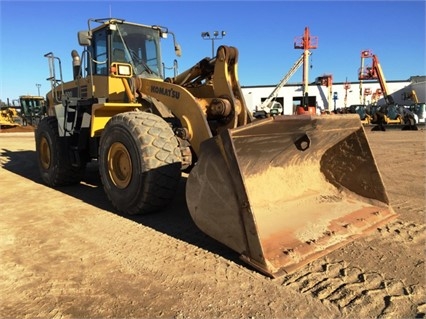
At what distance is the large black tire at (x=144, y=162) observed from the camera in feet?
14.4

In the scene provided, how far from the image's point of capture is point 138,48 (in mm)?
6352

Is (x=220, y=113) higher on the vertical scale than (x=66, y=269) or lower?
higher

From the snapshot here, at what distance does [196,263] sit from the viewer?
11.1ft

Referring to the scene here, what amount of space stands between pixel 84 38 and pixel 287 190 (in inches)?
159

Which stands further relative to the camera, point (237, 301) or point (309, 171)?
point (309, 171)

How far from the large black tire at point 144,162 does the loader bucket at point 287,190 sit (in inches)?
30.0

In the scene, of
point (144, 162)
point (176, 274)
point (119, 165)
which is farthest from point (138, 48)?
point (176, 274)

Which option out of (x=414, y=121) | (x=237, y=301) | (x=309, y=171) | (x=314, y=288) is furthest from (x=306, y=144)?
(x=414, y=121)

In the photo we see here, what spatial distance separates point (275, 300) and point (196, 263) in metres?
0.88

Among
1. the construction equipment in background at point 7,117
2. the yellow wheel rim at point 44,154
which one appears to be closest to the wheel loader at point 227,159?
the yellow wheel rim at point 44,154

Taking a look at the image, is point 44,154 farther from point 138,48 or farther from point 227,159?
point 227,159

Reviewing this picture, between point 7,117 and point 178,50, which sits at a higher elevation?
point 178,50

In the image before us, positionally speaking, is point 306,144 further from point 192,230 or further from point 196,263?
point 196,263

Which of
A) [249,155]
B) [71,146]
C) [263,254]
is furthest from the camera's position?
[71,146]
